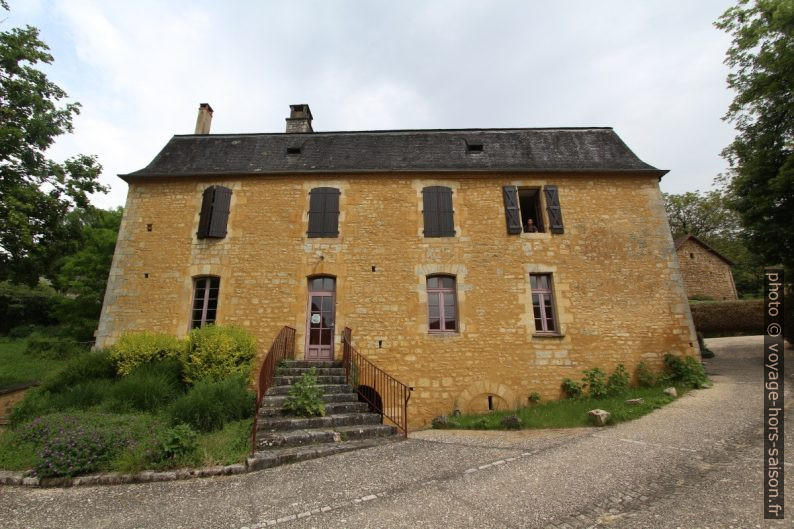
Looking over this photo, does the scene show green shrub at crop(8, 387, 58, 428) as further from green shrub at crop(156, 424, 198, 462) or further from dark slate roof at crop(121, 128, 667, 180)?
dark slate roof at crop(121, 128, 667, 180)

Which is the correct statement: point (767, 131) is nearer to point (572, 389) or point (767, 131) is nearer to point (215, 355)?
point (572, 389)

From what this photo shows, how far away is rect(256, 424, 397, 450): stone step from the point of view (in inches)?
188

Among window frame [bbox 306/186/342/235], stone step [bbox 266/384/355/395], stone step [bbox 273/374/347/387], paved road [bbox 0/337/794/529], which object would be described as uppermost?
window frame [bbox 306/186/342/235]

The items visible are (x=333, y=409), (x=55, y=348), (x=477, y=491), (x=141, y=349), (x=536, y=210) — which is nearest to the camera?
(x=477, y=491)

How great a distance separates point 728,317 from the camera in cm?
1596

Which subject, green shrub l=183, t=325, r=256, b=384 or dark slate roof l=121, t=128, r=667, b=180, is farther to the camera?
dark slate roof l=121, t=128, r=667, b=180

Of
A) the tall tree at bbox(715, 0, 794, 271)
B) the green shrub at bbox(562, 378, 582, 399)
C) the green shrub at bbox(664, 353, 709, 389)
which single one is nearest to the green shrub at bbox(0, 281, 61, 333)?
the green shrub at bbox(562, 378, 582, 399)

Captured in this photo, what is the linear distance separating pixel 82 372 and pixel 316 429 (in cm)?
557

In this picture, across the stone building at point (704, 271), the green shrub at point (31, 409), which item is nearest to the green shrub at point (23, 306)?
the green shrub at point (31, 409)

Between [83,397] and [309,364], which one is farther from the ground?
[309,364]

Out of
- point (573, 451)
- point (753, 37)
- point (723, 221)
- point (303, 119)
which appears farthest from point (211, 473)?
point (723, 221)

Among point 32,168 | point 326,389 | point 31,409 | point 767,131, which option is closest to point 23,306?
point 32,168

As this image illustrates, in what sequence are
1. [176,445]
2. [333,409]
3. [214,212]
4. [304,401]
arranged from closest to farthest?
[176,445], [304,401], [333,409], [214,212]

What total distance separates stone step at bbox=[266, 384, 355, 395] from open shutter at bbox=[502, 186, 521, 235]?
217 inches
